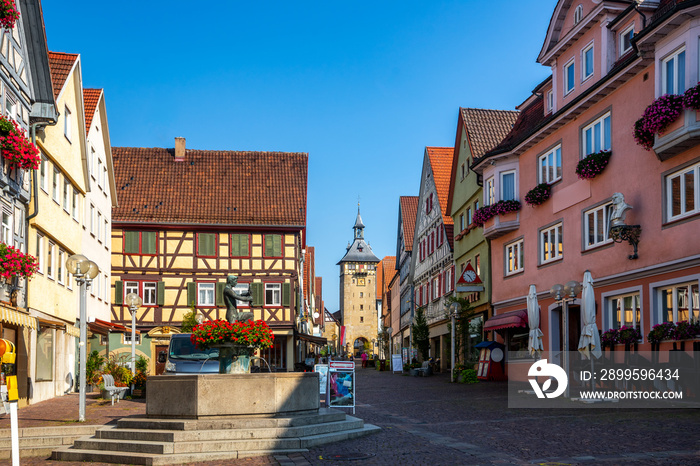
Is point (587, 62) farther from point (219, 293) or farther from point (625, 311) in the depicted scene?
point (219, 293)

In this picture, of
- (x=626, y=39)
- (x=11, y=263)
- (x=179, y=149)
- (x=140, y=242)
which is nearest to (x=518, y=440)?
(x=11, y=263)

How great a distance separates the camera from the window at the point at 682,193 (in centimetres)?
1669

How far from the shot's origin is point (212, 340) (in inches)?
494

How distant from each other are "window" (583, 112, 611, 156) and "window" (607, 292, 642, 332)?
394 cm

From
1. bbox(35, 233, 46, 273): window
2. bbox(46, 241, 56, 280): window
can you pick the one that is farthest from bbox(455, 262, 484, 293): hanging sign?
bbox(35, 233, 46, 273): window

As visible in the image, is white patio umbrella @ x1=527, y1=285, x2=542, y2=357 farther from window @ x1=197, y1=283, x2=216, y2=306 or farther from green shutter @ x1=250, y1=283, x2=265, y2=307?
window @ x1=197, y1=283, x2=216, y2=306

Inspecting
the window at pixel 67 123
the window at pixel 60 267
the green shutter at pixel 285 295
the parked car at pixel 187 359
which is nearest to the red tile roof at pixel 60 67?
the window at pixel 67 123

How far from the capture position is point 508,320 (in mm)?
26812

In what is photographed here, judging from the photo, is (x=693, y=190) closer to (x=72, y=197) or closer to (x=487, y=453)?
(x=487, y=453)

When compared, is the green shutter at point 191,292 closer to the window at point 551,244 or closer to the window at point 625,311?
the window at point 551,244

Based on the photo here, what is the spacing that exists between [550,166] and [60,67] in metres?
15.8

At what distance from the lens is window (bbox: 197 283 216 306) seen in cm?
4156

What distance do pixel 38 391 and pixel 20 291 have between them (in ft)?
11.7

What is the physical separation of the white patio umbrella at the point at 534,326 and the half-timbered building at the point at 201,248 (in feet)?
68.0
